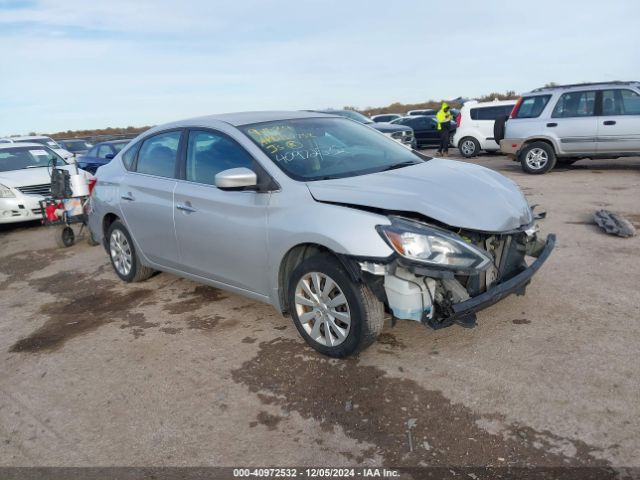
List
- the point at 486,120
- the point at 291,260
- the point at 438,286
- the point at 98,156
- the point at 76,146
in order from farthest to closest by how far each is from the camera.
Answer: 1. the point at 76,146
2. the point at 486,120
3. the point at 98,156
4. the point at 291,260
5. the point at 438,286

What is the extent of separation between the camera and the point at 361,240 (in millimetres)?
3270

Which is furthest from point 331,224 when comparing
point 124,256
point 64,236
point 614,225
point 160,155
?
point 64,236

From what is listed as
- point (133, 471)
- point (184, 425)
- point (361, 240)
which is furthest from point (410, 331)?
point (133, 471)

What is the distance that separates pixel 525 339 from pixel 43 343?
153 inches

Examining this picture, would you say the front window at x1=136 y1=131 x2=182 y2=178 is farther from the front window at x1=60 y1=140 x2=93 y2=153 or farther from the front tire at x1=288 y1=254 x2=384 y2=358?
the front window at x1=60 y1=140 x2=93 y2=153

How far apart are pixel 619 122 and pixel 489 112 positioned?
5.32m

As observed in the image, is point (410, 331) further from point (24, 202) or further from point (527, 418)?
point (24, 202)

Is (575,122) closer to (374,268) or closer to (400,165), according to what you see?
(400,165)

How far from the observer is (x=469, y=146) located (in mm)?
16031

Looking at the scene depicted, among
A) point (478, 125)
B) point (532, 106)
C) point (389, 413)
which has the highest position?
point (532, 106)

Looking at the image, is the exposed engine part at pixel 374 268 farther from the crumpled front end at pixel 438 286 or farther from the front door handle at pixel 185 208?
the front door handle at pixel 185 208

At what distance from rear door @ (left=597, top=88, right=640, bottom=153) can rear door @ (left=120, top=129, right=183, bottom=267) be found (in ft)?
30.7

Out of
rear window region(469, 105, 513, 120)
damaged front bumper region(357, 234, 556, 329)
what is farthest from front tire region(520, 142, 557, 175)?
damaged front bumper region(357, 234, 556, 329)

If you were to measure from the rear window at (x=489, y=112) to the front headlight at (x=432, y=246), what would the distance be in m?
13.4
